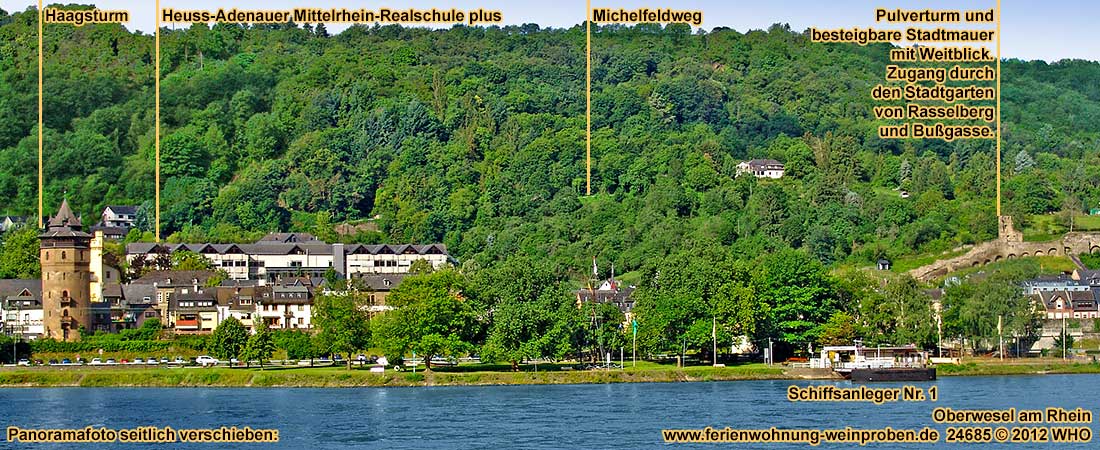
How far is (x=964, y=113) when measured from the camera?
77625 millimetres

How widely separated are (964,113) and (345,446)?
3047cm

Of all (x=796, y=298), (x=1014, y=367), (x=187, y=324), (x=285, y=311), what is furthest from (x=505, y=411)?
(x=187, y=324)

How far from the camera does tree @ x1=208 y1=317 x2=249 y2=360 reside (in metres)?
108

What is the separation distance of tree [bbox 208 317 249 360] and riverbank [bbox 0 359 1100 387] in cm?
159

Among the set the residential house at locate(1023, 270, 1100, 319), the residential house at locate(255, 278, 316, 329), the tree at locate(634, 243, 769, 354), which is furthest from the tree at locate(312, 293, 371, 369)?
the residential house at locate(1023, 270, 1100, 319)

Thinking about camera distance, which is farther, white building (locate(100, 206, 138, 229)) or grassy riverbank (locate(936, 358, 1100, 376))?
white building (locate(100, 206, 138, 229))

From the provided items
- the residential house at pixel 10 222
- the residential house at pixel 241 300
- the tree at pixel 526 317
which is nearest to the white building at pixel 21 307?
the residential house at pixel 241 300

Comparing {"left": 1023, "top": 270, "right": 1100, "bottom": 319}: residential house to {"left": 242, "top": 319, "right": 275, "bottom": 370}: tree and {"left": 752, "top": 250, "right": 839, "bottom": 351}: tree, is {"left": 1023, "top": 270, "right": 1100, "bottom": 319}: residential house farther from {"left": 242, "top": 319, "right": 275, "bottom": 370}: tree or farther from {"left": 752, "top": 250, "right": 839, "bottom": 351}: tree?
{"left": 242, "top": 319, "right": 275, "bottom": 370}: tree

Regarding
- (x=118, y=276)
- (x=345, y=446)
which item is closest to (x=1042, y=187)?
(x=118, y=276)

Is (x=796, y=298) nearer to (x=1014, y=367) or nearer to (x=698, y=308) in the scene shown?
(x=698, y=308)

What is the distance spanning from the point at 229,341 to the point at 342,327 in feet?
23.4

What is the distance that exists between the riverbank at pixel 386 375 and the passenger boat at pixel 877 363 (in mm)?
1216

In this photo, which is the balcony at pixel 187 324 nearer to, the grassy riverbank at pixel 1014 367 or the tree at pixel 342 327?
the tree at pixel 342 327

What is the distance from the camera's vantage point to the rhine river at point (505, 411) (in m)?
71.6
